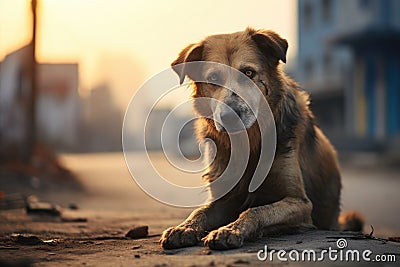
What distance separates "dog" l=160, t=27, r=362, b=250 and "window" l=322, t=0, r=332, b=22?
88.9 ft

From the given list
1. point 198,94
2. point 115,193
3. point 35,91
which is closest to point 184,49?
point 198,94

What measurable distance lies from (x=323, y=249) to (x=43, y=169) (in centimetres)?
1043

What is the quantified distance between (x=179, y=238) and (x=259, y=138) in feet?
4.68


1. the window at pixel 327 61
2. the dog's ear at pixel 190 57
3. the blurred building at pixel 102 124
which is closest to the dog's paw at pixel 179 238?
the dog's ear at pixel 190 57

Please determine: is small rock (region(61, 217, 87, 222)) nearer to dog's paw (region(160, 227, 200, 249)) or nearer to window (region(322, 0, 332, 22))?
dog's paw (region(160, 227, 200, 249))

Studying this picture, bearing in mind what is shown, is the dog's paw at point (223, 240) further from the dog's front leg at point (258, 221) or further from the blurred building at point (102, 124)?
the blurred building at point (102, 124)

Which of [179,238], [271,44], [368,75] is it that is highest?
[271,44]

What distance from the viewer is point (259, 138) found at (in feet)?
18.1

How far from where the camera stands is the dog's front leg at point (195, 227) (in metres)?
4.43

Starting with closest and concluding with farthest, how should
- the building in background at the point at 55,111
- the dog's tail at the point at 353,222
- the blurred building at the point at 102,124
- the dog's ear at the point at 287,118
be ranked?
the dog's ear at the point at 287,118, the dog's tail at the point at 353,222, the building in background at the point at 55,111, the blurred building at the point at 102,124

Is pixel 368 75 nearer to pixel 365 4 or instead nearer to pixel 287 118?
pixel 365 4

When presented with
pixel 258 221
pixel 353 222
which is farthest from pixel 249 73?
pixel 353 222

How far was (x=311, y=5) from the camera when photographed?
34250 millimetres

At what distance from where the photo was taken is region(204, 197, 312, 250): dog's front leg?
166 inches
